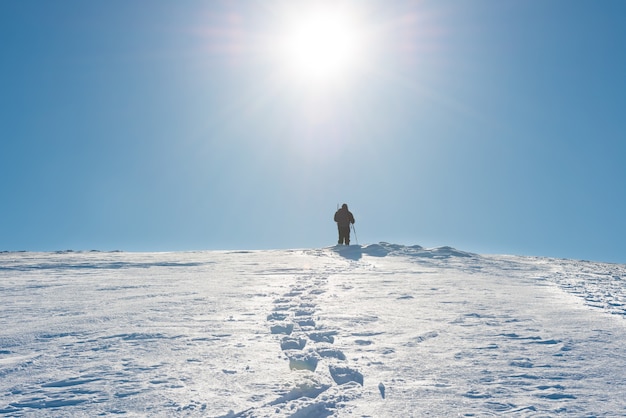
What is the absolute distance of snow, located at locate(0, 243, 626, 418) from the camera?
4809 millimetres

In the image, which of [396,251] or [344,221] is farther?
[344,221]

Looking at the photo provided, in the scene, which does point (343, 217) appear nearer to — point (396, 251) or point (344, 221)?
point (344, 221)

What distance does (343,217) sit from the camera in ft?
86.9

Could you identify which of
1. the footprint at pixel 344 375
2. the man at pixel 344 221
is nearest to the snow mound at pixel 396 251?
Answer: the man at pixel 344 221

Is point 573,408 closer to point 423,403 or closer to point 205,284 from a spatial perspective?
point 423,403

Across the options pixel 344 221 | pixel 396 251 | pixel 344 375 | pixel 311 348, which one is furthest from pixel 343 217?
pixel 344 375

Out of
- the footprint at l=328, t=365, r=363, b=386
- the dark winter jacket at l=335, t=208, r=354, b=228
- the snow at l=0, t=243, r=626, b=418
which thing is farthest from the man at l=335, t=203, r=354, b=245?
the footprint at l=328, t=365, r=363, b=386

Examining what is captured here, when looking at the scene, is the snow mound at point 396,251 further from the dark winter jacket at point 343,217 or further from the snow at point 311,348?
the snow at point 311,348

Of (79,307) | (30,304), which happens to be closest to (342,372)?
(79,307)

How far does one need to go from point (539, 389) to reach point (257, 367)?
9.54 ft

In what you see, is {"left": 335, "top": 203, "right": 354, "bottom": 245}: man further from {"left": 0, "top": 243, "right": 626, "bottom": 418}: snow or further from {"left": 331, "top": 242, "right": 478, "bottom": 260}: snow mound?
{"left": 0, "top": 243, "right": 626, "bottom": 418}: snow

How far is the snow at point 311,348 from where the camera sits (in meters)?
4.81

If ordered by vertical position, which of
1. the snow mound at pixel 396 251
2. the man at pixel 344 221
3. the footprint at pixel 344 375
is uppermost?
the man at pixel 344 221

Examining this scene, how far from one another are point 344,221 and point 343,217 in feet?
0.70
